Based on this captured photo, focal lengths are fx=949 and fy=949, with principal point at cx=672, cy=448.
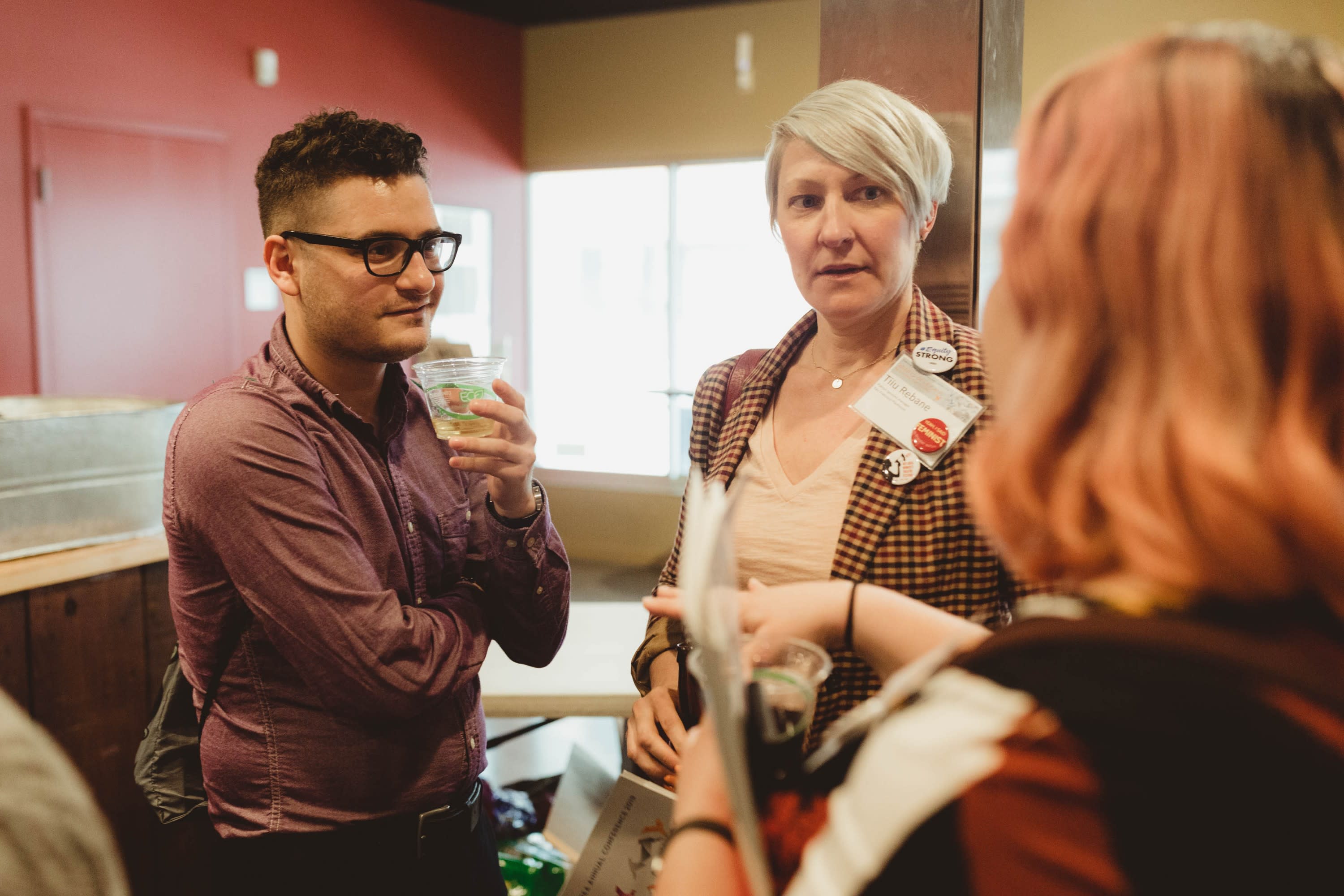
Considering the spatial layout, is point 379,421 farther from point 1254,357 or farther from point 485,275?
point 485,275

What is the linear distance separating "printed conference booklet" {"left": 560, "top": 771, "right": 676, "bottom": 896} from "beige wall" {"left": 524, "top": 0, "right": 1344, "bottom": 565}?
4.23m

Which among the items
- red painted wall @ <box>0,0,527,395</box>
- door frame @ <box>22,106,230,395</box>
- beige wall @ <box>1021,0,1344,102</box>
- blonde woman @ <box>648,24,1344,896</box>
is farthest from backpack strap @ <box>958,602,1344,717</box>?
beige wall @ <box>1021,0,1344,102</box>

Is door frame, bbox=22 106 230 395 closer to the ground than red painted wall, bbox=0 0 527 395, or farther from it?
closer to the ground

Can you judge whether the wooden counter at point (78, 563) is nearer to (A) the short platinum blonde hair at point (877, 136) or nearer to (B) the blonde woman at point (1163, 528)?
(A) the short platinum blonde hair at point (877, 136)

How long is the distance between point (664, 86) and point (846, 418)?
591cm

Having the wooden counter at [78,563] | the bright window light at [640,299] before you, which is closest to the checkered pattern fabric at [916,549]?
the wooden counter at [78,563]

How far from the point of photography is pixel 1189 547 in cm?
58

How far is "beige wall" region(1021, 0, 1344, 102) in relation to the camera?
5.31 meters

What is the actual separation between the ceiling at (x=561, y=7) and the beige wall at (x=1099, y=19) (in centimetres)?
192

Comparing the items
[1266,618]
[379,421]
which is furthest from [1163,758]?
[379,421]

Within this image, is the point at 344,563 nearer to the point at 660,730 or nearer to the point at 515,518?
the point at 515,518

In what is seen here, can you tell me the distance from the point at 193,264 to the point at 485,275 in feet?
7.58

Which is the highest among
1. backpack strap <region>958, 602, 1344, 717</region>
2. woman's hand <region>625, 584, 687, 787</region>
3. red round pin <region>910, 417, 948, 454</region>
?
red round pin <region>910, 417, 948, 454</region>

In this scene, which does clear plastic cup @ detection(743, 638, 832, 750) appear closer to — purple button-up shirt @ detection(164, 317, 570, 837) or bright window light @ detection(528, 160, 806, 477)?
purple button-up shirt @ detection(164, 317, 570, 837)
